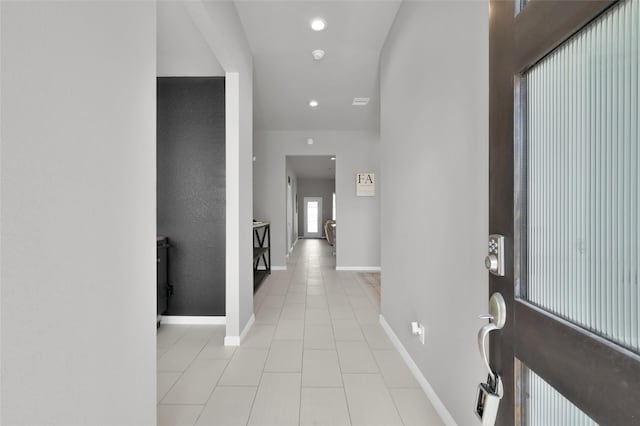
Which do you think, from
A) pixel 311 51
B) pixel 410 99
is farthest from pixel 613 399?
pixel 311 51

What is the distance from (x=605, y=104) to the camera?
51 centimetres

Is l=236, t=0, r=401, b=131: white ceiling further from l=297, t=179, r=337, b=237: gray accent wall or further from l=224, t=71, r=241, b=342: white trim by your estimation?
l=297, t=179, r=337, b=237: gray accent wall

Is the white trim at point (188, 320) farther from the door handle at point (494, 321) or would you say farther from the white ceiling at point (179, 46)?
the door handle at point (494, 321)

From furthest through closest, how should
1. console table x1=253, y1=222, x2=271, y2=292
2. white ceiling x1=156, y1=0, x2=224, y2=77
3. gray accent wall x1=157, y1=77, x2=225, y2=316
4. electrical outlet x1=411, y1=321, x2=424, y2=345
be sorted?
console table x1=253, y1=222, x2=271, y2=292 → gray accent wall x1=157, y1=77, x2=225, y2=316 → white ceiling x1=156, y1=0, x2=224, y2=77 → electrical outlet x1=411, y1=321, x2=424, y2=345

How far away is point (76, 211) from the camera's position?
0.84 metres

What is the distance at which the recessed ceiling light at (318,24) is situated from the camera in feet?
8.54

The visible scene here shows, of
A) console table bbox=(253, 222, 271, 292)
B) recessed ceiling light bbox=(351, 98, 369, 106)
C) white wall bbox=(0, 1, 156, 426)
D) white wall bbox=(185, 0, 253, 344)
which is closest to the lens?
white wall bbox=(0, 1, 156, 426)

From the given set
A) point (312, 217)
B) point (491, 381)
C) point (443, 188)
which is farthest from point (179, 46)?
point (312, 217)

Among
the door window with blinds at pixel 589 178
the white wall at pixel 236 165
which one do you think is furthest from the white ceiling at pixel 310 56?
the door window with blinds at pixel 589 178

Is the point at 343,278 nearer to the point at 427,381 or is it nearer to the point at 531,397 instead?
the point at 427,381

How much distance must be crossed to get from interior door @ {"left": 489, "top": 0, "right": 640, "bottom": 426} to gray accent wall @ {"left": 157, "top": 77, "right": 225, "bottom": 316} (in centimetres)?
273

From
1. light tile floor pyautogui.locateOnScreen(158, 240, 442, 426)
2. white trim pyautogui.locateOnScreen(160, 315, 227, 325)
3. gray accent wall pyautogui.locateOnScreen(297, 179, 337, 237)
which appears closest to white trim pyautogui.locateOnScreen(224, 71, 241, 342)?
light tile floor pyautogui.locateOnScreen(158, 240, 442, 426)

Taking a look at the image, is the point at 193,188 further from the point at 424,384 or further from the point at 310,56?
the point at 424,384

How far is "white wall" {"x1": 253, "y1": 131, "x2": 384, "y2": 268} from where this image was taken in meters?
5.96
